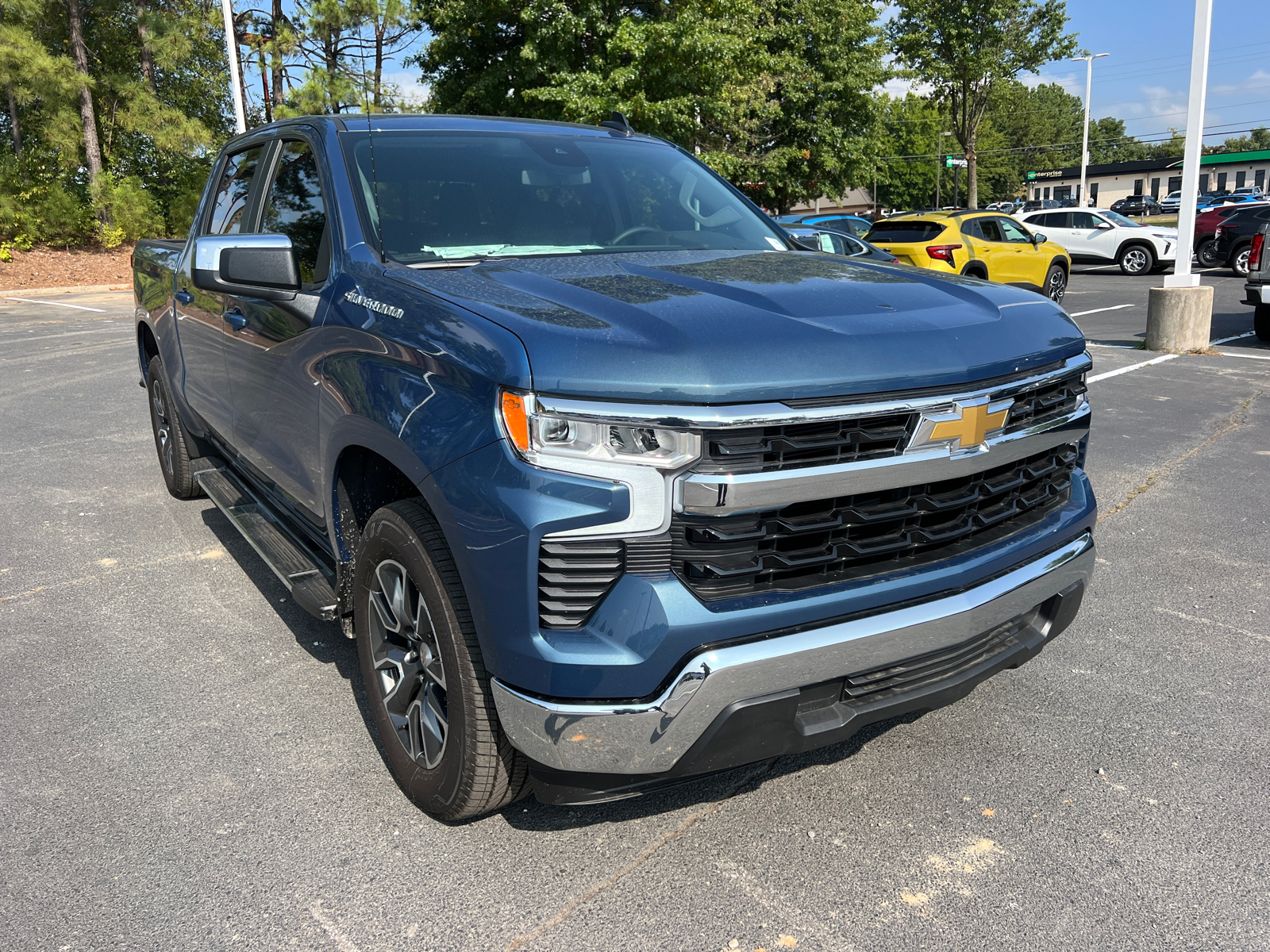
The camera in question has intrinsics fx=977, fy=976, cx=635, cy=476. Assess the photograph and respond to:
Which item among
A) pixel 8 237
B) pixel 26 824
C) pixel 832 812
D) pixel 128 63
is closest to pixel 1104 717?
pixel 832 812

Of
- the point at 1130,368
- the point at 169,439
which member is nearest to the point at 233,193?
the point at 169,439

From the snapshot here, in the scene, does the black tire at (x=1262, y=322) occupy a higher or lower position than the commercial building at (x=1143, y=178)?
lower

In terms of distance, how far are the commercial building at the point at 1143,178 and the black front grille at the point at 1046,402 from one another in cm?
10777

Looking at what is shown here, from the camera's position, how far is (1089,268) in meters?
25.9

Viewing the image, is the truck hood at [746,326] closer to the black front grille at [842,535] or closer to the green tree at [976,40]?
the black front grille at [842,535]

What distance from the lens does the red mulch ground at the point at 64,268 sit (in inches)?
944

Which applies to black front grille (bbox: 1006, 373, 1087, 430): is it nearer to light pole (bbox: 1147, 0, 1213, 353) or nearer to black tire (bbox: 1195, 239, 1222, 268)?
light pole (bbox: 1147, 0, 1213, 353)

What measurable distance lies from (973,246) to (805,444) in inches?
607

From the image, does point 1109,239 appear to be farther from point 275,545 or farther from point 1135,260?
point 275,545

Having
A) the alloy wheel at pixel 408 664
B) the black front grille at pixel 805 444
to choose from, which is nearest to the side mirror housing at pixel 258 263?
the alloy wheel at pixel 408 664

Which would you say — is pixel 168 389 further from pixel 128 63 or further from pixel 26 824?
pixel 128 63

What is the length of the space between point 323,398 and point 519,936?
62.6 inches

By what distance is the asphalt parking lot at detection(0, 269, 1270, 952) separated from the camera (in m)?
2.29

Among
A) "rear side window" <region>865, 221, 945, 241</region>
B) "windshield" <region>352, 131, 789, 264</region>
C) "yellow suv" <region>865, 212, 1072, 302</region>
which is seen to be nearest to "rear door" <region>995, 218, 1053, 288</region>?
"yellow suv" <region>865, 212, 1072, 302</region>
